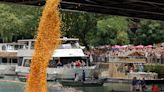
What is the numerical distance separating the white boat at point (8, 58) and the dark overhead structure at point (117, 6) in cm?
2695

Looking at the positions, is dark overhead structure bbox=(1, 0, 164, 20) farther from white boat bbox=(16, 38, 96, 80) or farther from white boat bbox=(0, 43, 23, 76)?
white boat bbox=(0, 43, 23, 76)

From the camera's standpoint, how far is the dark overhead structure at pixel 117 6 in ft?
86.2

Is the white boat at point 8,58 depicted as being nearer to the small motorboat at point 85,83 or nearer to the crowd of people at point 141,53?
the crowd of people at point 141,53

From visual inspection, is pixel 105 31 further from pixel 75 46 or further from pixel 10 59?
pixel 10 59

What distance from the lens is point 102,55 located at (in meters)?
52.7

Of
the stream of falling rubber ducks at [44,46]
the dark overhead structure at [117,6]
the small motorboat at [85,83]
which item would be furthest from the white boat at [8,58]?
the stream of falling rubber ducks at [44,46]

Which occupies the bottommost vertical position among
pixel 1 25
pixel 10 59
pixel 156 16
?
pixel 10 59

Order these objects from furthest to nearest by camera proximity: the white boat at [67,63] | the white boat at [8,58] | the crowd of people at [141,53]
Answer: the white boat at [8,58] → the crowd of people at [141,53] → the white boat at [67,63]

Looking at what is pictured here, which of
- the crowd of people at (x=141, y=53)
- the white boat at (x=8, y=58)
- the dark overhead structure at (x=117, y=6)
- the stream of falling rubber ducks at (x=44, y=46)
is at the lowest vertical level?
the white boat at (x=8, y=58)

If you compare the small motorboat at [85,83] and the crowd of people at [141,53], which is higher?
the crowd of people at [141,53]

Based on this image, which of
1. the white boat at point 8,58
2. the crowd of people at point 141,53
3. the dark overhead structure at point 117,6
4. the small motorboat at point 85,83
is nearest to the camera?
the dark overhead structure at point 117,6

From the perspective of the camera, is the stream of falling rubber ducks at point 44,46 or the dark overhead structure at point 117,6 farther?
the dark overhead structure at point 117,6

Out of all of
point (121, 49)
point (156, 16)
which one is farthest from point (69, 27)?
point (156, 16)

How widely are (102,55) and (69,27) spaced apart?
4.67 metres
